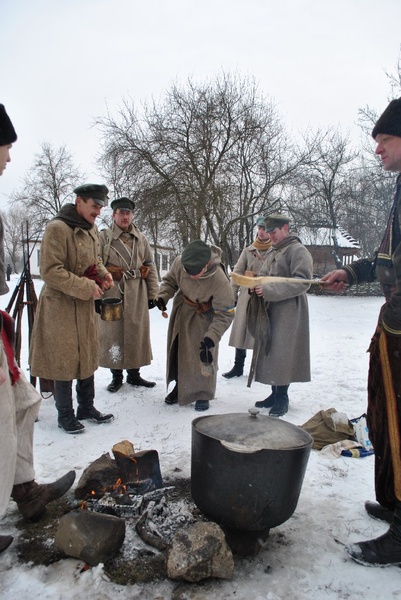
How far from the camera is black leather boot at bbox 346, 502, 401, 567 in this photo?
2.22 metres

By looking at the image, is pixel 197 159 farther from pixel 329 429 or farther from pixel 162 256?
pixel 162 256

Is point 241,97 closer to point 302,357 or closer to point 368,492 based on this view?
point 302,357

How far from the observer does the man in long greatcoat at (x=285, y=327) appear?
4289 mm

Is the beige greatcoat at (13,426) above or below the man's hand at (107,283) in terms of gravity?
below

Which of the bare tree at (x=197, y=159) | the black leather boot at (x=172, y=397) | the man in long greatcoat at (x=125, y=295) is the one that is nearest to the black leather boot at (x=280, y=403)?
the black leather boot at (x=172, y=397)

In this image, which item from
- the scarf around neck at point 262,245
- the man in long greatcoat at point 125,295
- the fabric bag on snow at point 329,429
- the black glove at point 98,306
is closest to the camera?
the fabric bag on snow at point 329,429

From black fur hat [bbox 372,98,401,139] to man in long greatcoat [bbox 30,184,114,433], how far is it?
7.60 ft

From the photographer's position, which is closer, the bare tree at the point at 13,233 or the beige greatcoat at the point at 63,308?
the beige greatcoat at the point at 63,308

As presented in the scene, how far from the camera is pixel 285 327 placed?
4352 mm

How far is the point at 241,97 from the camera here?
18031mm

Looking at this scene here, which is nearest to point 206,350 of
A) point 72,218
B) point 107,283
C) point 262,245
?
point 107,283

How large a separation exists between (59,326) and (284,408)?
234 cm

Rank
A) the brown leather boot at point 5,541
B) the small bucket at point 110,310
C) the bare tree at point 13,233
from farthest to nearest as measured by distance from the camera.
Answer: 1. the bare tree at point 13,233
2. the small bucket at point 110,310
3. the brown leather boot at point 5,541

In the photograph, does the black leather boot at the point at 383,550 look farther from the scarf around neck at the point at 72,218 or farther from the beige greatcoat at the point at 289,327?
the scarf around neck at the point at 72,218
